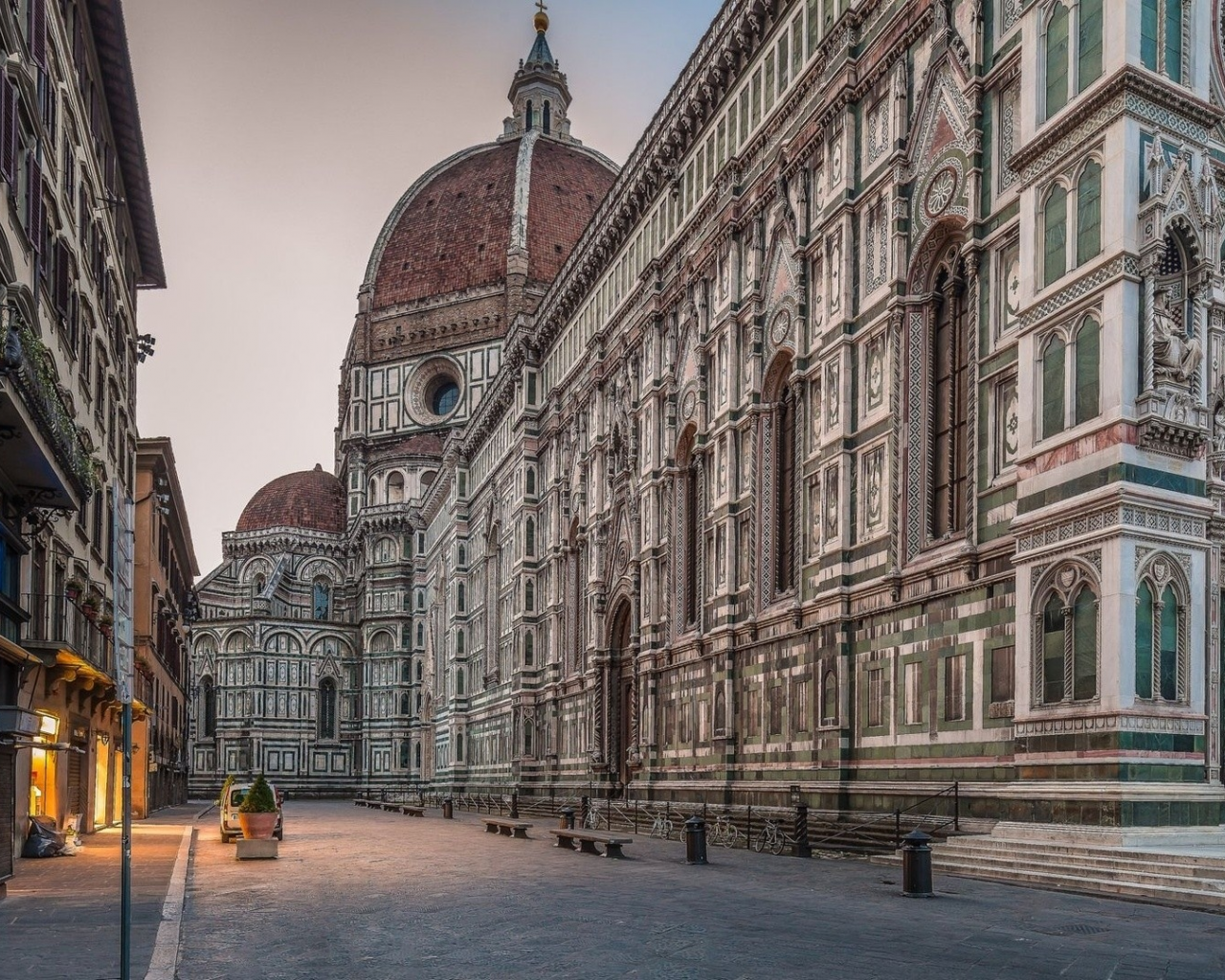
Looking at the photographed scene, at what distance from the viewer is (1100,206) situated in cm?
2214

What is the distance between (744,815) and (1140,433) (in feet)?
52.2

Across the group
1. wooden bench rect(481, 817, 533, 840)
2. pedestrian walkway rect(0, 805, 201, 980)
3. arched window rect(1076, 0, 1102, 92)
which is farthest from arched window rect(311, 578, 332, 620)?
arched window rect(1076, 0, 1102, 92)

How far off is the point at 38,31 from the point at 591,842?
1850 centimetres

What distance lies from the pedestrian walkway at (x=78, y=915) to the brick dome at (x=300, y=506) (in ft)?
297

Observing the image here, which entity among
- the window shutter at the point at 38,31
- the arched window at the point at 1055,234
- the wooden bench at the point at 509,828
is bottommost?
the wooden bench at the point at 509,828

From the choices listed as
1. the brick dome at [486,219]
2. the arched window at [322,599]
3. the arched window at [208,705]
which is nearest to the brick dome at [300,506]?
the arched window at [322,599]

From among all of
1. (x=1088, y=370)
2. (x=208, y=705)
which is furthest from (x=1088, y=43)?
(x=208, y=705)

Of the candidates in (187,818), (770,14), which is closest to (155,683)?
(187,818)

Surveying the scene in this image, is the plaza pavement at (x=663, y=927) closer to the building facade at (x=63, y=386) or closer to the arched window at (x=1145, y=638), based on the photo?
the arched window at (x=1145, y=638)

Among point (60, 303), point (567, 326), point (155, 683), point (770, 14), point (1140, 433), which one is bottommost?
point (155, 683)

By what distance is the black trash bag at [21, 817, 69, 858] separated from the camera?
2659 centimetres

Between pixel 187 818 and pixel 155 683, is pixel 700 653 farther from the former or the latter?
pixel 155 683

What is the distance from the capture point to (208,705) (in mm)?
105500

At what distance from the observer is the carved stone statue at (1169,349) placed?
21.6 m
